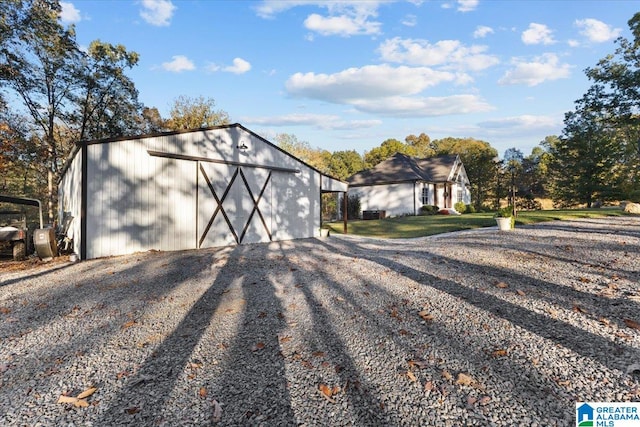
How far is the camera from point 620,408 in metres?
2.21

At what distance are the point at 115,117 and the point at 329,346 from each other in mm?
25107

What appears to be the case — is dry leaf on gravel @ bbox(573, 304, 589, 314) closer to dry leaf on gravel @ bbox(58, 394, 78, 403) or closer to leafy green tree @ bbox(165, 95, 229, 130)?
dry leaf on gravel @ bbox(58, 394, 78, 403)

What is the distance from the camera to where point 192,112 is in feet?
90.1

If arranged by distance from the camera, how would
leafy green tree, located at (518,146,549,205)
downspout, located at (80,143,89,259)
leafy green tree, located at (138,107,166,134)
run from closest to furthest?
1. downspout, located at (80,143,89,259)
2. leafy green tree, located at (138,107,166,134)
3. leafy green tree, located at (518,146,549,205)

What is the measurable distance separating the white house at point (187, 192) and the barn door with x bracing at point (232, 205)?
0.03m

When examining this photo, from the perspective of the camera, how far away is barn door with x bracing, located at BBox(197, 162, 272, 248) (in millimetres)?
10647

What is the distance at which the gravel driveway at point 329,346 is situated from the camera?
228 cm

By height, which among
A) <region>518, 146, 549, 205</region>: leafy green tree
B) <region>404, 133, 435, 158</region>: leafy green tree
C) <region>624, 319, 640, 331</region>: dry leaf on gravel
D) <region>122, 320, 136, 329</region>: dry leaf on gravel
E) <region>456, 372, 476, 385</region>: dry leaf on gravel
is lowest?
<region>122, 320, 136, 329</region>: dry leaf on gravel

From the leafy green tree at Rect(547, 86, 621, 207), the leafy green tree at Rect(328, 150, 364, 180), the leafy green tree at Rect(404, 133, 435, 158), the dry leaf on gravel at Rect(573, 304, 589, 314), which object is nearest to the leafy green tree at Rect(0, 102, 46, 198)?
the dry leaf on gravel at Rect(573, 304, 589, 314)

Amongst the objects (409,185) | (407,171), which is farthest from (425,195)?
(407,171)

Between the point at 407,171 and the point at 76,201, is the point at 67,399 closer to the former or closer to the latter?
the point at 76,201

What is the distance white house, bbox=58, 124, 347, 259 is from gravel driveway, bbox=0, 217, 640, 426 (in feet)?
9.60

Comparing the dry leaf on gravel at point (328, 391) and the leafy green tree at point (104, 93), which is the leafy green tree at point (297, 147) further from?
the dry leaf on gravel at point (328, 391)

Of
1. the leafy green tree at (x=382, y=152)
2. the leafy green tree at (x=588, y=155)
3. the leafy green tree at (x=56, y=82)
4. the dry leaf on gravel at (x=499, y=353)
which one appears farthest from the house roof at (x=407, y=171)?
the dry leaf on gravel at (x=499, y=353)
